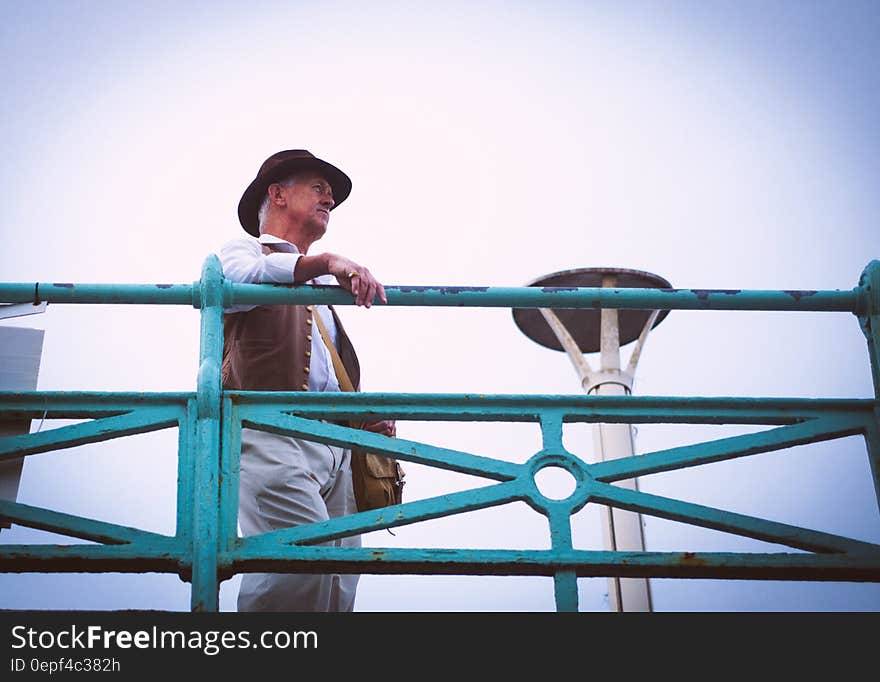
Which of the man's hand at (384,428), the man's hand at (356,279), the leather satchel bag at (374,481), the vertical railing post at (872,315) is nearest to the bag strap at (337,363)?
the man's hand at (384,428)

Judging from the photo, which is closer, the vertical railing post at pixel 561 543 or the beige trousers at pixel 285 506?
the vertical railing post at pixel 561 543

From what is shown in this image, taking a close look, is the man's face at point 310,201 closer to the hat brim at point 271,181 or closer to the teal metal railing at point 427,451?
the hat brim at point 271,181

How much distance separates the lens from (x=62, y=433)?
3389mm

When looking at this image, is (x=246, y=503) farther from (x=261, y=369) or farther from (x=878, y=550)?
(x=878, y=550)

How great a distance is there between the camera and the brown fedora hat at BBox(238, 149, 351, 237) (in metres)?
5.07

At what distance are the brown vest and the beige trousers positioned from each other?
0.23m

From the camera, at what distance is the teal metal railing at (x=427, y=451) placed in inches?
128

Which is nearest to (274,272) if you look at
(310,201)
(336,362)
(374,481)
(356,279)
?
(356,279)

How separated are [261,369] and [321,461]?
383 mm

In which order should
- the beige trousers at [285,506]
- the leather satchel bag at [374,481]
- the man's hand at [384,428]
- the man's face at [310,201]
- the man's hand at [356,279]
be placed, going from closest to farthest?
the man's hand at [356,279] < the beige trousers at [285,506] < the leather satchel bag at [374,481] < the man's hand at [384,428] < the man's face at [310,201]

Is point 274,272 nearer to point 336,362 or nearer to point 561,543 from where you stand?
point 336,362

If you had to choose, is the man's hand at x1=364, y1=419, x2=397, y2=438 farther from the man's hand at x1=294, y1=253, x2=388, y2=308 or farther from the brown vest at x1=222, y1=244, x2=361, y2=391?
the man's hand at x1=294, y1=253, x2=388, y2=308

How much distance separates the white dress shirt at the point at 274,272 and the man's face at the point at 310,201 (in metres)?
0.14

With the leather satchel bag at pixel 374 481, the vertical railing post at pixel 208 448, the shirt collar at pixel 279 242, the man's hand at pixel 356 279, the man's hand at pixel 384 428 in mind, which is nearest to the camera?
the vertical railing post at pixel 208 448
